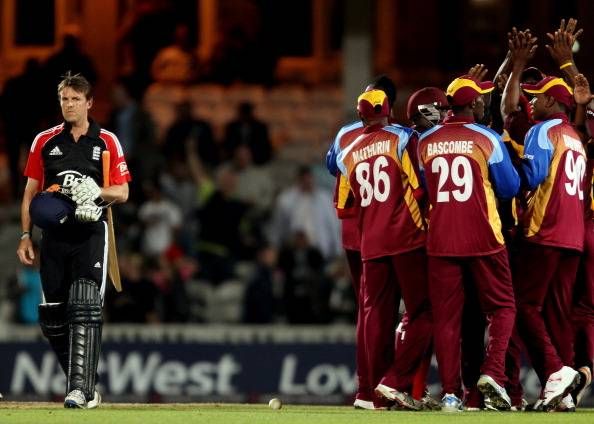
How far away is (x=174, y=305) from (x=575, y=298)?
7.70 meters

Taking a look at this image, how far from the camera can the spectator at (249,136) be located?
2252 centimetres

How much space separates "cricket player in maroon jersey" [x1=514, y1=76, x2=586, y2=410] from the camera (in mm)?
12562

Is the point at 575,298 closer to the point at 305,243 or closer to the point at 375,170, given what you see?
the point at 375,170

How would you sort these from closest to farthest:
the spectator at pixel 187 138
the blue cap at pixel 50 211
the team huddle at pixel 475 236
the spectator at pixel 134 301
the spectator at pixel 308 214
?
1. the blue cap at pixel 50 211
2. the team huddle at pixel 475 236
3. the spectator at pixel 134 301
4. the spectator at pixel 308 214
5. the spectator at pixel 187 138

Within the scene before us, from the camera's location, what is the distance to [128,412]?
40.7 feet

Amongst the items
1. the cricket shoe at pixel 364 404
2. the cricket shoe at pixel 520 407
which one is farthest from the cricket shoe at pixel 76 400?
the cricket shoe at pixel 520 407

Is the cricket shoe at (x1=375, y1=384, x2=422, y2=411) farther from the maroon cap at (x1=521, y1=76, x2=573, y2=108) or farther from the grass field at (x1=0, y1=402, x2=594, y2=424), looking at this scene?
the maroon cap at (x1=521, y1=76, x2=573, y2=108)


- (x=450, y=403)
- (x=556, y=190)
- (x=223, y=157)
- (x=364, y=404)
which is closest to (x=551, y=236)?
(x=556, y=190)

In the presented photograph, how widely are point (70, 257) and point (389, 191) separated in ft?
6.92

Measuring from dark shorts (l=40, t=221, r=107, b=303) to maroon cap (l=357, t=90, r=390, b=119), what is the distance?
6.29 ft

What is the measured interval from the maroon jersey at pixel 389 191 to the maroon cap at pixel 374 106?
4.4 inches

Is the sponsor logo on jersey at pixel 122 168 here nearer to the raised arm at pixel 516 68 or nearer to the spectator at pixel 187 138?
the raised arm at pixel 516 68

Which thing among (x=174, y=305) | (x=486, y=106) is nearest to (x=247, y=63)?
(x=174, y=305)

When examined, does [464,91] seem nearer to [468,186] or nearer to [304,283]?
[468,186]
